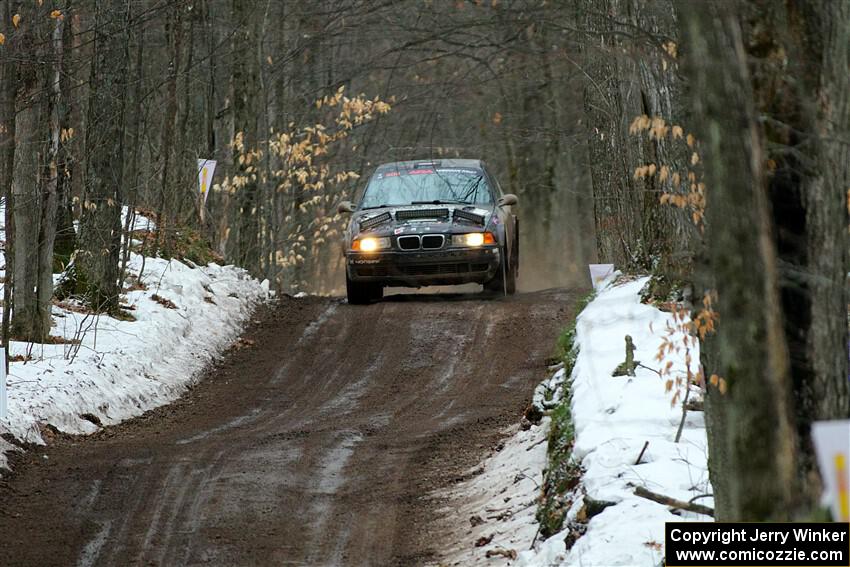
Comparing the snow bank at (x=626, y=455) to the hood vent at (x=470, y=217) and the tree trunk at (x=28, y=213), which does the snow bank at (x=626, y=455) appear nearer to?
the tree trunk at (x=28, y=213)

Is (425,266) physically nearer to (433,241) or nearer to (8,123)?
(433,241)

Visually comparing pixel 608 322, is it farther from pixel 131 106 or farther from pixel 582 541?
pixel 131 106

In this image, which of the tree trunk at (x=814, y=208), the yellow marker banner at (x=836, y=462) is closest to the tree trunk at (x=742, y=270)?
the tree trunk at (x=814, y=208)

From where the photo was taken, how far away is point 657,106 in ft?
33.7

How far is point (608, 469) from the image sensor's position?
676 centimetres

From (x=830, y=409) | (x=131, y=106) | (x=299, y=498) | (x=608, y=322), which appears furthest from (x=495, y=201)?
(x=830, y=409)

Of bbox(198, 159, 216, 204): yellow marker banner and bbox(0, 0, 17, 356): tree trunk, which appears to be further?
bbox(198, 159, 216, 204): yellow marker banner

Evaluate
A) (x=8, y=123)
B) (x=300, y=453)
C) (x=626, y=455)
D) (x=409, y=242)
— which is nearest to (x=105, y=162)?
(x=8, y=123)

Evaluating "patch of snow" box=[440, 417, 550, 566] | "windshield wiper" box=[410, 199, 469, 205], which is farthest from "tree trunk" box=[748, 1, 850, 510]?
"windshield wiper" box=[410, 199, 469, 205]

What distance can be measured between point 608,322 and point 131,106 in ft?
32.2

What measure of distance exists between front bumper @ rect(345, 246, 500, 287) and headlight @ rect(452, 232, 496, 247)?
85 mm

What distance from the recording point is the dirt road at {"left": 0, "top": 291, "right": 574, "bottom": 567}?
745 cm

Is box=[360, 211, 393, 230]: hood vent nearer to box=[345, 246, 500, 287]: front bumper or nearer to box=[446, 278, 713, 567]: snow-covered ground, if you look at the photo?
box=[345, 246, 500, 287]: front bumper

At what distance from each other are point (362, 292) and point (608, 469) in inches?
431
